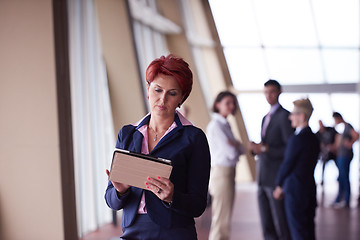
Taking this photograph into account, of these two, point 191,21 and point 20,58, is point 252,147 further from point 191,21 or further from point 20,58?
point 191,21

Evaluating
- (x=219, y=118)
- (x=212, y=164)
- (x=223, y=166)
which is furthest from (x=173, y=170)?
(x=212, y=164)

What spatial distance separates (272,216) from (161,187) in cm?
316

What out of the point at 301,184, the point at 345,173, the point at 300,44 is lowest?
the point at 345,173

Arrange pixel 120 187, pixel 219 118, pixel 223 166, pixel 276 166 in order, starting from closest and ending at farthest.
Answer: pixel 120 187 < pixel 276 166 < pixel 223 166 < pixel 219 118

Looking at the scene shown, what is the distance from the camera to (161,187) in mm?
1699

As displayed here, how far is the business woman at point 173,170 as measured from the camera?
185 centimetres

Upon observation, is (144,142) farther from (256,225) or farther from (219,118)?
(256,225)

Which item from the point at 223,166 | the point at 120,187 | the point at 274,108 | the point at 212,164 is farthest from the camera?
the point at 212,164

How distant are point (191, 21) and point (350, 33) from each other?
494 cm

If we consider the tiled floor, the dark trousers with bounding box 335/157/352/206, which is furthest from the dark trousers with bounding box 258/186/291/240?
the dark trousers with bounding box 335/157/352/206

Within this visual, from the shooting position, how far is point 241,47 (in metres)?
14.6

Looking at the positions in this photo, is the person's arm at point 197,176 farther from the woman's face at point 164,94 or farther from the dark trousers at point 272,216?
the dark trousers at point 272,216

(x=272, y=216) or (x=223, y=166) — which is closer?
(x=272, y=216)

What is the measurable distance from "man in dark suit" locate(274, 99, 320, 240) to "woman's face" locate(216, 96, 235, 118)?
1.21 metres
